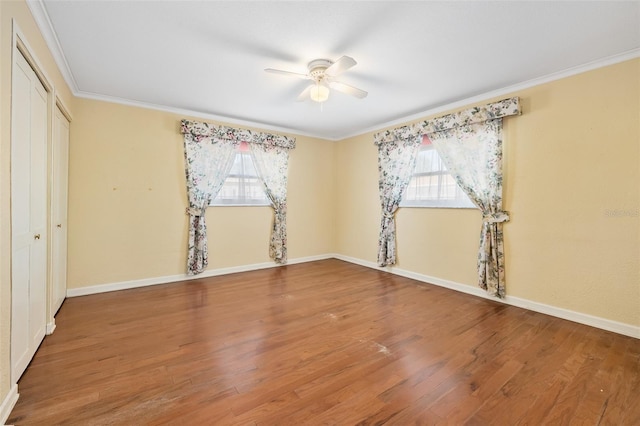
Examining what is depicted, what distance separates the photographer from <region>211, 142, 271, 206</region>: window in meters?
4.46

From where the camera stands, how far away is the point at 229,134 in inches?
170

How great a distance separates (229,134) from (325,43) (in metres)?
2.51

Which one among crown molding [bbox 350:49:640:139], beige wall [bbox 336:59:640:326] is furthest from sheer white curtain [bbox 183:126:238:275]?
beige wall [bbox 336:59:640:326]

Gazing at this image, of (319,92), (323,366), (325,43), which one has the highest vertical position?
(325,43)

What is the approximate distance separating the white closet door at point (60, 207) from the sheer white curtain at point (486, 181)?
443 cm

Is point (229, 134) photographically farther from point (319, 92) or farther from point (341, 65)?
point (341, 65)

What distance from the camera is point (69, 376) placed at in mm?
1821

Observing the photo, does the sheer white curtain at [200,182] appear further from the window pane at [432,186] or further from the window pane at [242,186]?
the window pane at [432,186]

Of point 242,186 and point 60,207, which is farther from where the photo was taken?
point 242,186

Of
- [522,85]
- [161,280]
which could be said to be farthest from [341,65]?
[161,280]

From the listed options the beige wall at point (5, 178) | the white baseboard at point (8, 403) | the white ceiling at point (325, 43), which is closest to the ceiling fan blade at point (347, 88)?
the white ceiling at point (325, 43)

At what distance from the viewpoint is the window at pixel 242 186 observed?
4.46 m

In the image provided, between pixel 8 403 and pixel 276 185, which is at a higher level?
pixel 276 185

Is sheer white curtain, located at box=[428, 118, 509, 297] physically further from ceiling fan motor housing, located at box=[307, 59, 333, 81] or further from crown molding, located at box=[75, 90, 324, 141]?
crown molding, located at box=[75, 90, 324, 141]
